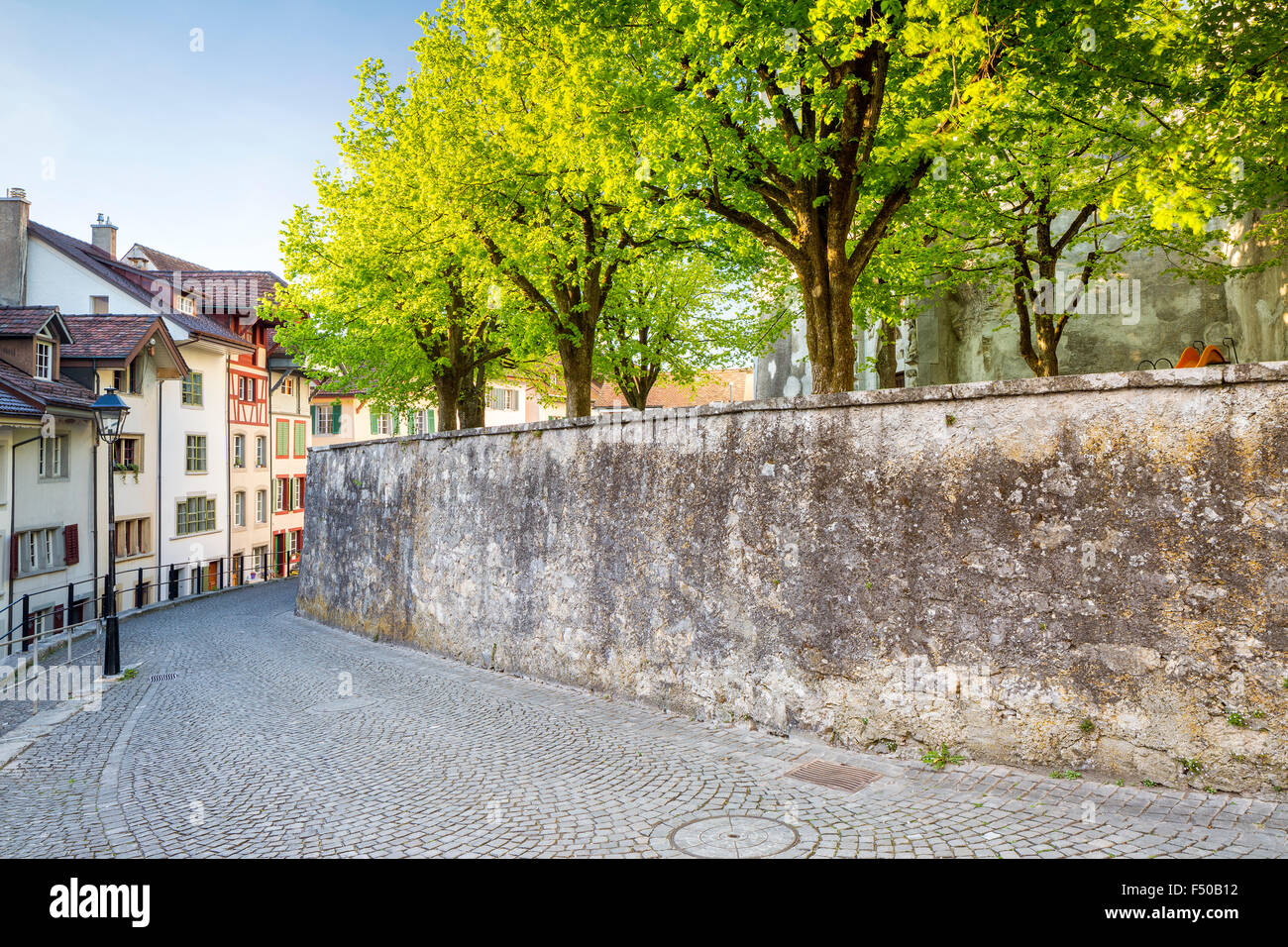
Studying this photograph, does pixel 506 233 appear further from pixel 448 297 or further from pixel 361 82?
pixel 361 82

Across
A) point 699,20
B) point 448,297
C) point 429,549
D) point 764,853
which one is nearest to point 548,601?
point 429,549

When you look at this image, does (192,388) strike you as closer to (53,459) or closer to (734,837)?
(53,459)

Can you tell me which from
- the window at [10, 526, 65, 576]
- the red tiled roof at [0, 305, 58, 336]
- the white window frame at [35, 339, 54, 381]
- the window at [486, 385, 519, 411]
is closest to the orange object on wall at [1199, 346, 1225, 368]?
the window at [10, 526, 65, 576]

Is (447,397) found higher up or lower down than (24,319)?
lower down

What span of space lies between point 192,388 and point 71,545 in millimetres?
10354

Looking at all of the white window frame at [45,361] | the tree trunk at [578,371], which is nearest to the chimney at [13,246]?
the white window frame at [45,361]

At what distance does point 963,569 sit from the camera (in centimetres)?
760

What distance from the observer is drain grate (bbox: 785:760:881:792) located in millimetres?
7382

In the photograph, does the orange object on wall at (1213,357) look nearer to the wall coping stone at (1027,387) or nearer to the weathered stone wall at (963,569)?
the wall coping stone at (1027,387)

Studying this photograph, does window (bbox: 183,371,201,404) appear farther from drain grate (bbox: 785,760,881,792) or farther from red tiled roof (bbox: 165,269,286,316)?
drain grate (bbox: 785,760,881,792)

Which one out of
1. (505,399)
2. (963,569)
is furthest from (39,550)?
(505,399)

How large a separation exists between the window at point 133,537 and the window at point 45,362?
22.2 feet

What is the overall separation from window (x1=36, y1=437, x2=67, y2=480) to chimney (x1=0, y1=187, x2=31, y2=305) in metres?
9.11

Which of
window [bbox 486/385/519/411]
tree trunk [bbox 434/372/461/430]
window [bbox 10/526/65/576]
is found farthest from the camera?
window [bbox 486/385/519/411]
